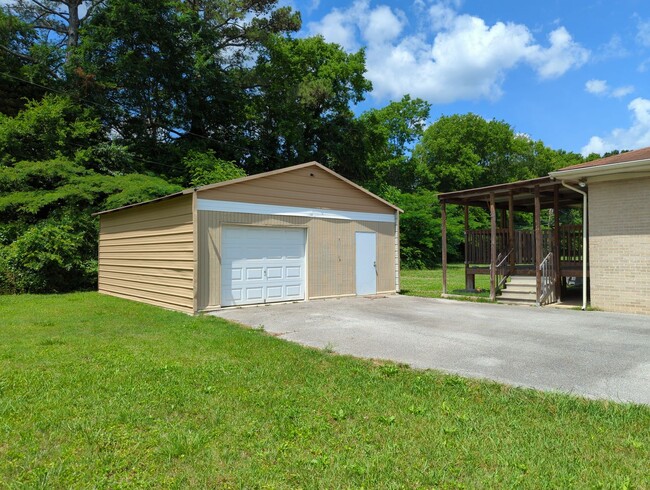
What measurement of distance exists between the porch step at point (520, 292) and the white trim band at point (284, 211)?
4027mm

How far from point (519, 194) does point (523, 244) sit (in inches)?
53.8

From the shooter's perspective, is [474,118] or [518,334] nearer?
[518,334]

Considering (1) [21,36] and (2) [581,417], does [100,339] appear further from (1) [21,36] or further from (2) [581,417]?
(1) [21,36]

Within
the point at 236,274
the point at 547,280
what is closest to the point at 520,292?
the point at 547,280

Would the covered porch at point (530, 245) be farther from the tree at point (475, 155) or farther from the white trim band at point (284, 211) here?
the tree at point (475, 155)

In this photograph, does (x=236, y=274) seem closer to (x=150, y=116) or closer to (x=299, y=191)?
(x=299, y=191)

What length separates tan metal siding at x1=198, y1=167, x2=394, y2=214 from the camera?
1051 cm

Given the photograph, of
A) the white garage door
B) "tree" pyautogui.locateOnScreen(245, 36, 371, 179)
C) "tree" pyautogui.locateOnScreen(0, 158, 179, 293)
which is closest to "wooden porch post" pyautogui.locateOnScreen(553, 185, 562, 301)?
the white garage door

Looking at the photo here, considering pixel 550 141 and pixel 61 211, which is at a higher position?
pixel 550 141

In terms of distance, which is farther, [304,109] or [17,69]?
[304,109]

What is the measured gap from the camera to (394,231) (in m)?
14.0

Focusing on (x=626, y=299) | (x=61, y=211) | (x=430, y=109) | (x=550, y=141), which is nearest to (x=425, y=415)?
(x=626, y=299)

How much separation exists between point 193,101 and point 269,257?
571 inches

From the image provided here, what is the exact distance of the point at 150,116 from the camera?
2214cm
